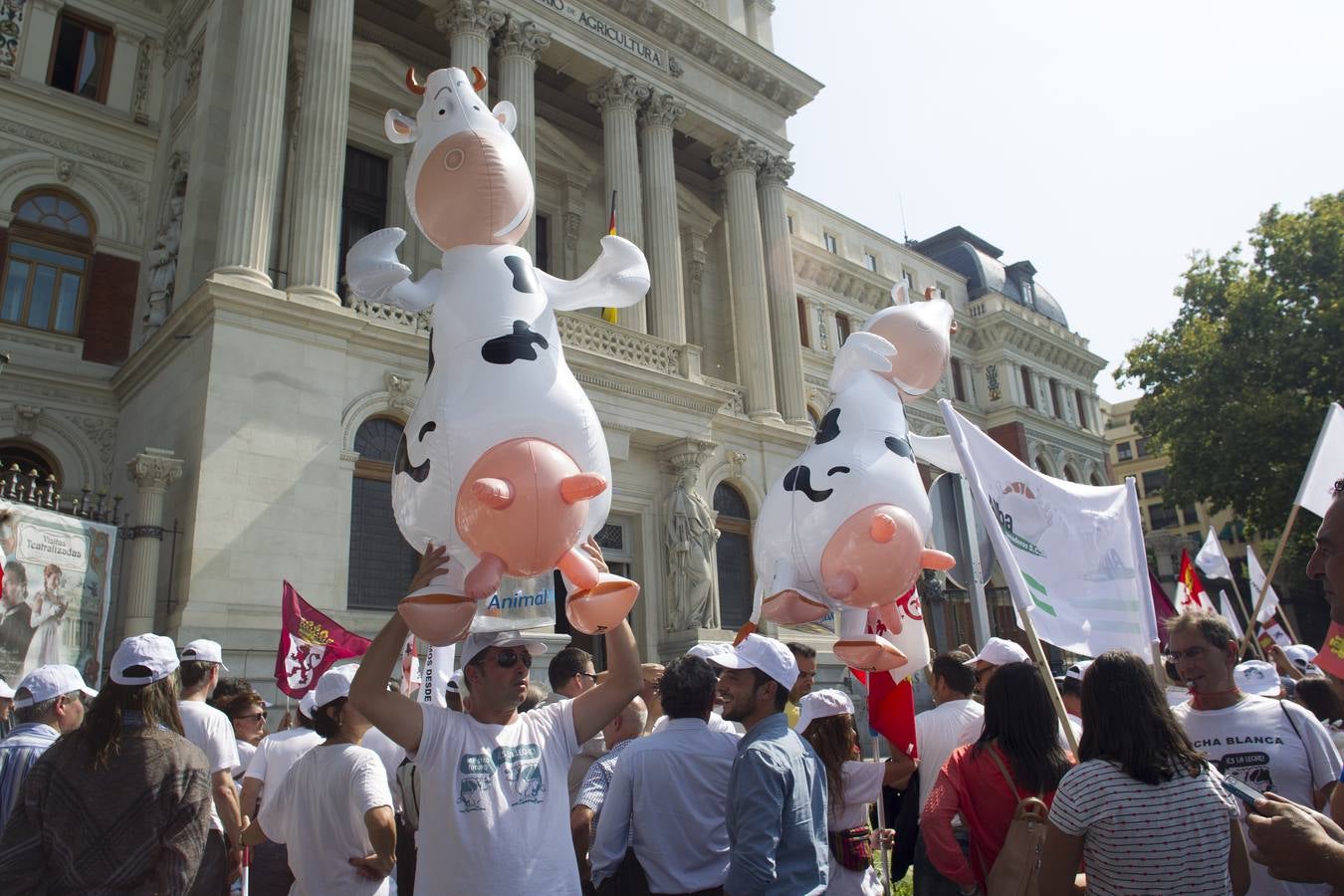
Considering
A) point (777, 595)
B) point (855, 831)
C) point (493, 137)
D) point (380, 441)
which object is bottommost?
point (855, 831)

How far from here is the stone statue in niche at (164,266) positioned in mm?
15398

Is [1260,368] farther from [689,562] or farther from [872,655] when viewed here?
[872,655]

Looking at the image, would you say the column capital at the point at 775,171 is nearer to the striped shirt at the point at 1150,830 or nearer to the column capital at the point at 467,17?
the column capital at the point at 467,17

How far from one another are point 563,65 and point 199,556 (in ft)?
42.9

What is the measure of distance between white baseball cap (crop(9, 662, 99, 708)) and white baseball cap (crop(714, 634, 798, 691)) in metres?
3.18

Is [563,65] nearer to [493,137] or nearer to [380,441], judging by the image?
[380,441]

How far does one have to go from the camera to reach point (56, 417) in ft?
50.1

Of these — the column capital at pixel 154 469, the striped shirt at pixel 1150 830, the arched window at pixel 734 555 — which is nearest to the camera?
the striped shirt at pixel 1150 830

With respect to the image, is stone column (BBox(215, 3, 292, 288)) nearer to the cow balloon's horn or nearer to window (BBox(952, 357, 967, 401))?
the cow balloon's horn

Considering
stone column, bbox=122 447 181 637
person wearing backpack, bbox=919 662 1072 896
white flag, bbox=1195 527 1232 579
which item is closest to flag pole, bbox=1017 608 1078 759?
person wearing backpack, bbox=919 662 1072 896

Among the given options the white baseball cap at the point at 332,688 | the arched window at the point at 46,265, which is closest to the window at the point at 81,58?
the arched window at the point at 46,265

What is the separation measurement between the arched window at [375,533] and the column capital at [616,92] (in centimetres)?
929

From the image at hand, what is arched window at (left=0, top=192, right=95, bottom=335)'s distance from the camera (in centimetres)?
1577

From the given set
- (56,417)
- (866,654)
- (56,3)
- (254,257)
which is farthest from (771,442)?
(56,3)
